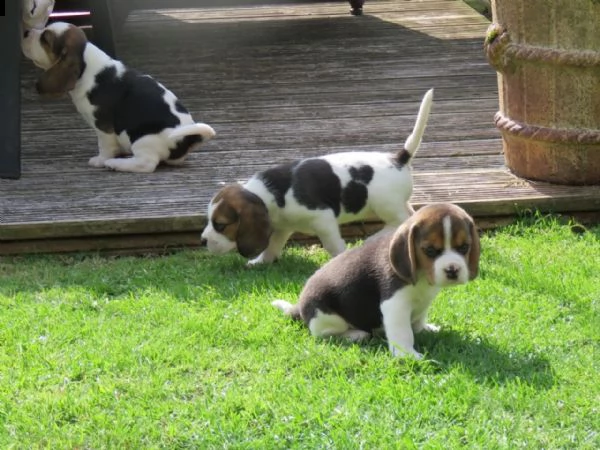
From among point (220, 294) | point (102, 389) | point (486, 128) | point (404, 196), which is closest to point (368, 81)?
point (486, 128)

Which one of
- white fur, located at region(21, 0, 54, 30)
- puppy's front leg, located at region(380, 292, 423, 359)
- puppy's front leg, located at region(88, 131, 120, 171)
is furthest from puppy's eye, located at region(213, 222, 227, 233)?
white fur, located at region(21, 0, 54, 30)

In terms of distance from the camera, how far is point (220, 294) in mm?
5988

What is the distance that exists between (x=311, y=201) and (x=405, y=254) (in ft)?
4.99

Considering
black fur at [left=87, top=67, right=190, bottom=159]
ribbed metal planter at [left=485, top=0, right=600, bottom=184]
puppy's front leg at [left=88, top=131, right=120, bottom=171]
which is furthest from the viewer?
puppy's front leg at [left=88, top=131, right=120, bottom=171]

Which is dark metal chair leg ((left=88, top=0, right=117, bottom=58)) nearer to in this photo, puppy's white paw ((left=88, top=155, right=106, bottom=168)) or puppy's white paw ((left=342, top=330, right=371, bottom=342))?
puppy's white paw ((left=88, top=155, right=106, bottom=168))

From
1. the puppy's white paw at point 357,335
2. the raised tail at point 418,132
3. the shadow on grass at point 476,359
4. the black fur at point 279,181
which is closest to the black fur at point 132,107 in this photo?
the black fur at point 279,181

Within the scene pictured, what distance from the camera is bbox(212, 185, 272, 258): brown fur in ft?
20.2

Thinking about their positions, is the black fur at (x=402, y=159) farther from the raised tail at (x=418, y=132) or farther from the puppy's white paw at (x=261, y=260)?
the puppy's white paw at (x=261, y=260)

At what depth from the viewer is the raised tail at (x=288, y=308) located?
5473 millimetres

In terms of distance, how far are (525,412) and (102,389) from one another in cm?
166

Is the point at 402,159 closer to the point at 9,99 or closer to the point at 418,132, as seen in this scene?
the point at 418,132

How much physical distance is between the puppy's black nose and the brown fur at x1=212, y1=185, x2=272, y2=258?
1.57 meters

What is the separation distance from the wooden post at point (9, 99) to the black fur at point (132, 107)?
487mm

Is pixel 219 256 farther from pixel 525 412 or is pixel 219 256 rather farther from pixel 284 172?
pixel 525 412
